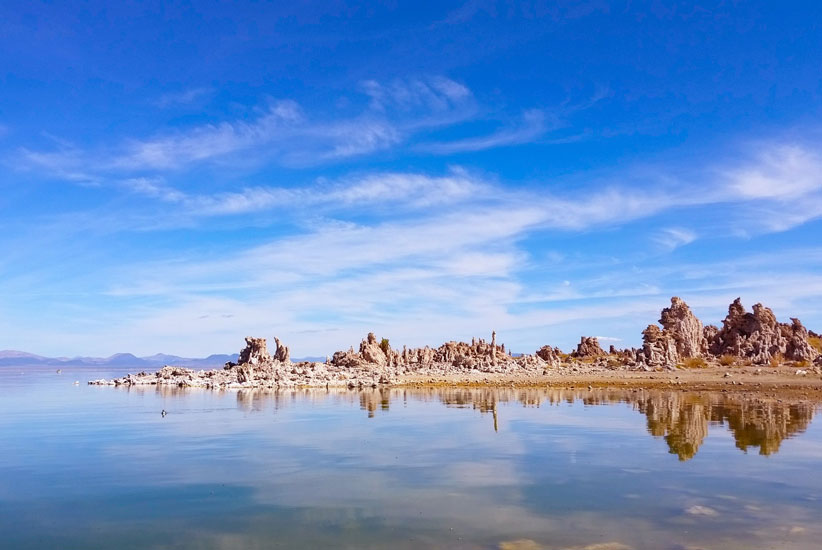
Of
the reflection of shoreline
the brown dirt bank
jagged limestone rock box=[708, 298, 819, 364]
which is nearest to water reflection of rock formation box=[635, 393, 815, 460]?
the reflection of shoreline

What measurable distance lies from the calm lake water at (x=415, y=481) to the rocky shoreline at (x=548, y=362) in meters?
27.7

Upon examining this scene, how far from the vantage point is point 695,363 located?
63125mm

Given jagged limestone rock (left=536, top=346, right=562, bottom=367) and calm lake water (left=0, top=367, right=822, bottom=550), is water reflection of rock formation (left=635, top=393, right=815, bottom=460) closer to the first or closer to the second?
calm lake water (left=0, top=367, right=822, bottom=550)

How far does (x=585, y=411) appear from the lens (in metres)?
31.4

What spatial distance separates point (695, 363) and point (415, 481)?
5688cm

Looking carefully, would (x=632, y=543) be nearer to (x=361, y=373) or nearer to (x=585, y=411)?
(x=585, y=411)

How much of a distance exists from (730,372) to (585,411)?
104 ft

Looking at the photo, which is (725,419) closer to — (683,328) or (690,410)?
(690,410)

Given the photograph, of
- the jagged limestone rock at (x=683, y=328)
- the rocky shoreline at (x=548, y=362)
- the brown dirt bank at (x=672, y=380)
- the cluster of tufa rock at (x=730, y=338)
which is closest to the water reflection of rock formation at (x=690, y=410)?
the brown dirt bank at (x=672, y=380)

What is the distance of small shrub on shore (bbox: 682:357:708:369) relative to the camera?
61.8 metres

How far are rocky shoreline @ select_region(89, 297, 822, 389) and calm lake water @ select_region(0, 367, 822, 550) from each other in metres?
27.7

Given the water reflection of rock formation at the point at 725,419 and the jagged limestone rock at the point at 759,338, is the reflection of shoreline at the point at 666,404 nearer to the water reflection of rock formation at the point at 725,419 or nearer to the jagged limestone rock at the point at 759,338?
the water reflection of rock formation at the point at 725,419

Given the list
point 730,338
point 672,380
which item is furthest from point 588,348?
point 672,380

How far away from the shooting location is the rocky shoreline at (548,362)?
5634 cm
